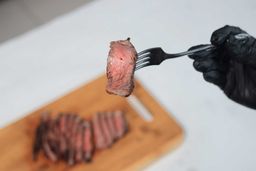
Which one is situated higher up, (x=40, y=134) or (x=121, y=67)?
Answer: (x=121, y=67)

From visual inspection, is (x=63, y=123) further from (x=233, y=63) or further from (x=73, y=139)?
(x=233, y=63)

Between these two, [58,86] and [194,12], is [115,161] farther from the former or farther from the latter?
[194,12]

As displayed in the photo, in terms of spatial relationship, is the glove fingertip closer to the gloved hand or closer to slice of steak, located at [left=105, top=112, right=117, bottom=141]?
the gloved hand

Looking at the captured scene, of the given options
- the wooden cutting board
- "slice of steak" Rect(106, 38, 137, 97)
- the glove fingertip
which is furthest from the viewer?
the wooden cutting board

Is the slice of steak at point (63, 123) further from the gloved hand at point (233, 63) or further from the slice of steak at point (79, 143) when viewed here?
the gloved hand at point (233, 63)

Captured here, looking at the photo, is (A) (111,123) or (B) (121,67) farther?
(A) (111,123)

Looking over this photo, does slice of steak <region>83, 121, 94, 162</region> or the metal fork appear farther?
slice of steak <region>83, 121, 94, 162</region>

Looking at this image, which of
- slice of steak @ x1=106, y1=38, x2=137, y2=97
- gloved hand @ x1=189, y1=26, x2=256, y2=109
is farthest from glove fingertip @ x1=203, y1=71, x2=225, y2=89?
slice of steak @ x1=106, y1=38, x2=137, y2=97

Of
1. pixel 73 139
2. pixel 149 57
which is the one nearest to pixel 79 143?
pixel 73 139
